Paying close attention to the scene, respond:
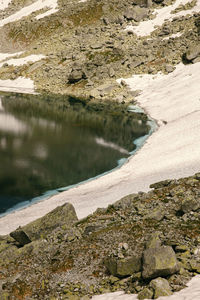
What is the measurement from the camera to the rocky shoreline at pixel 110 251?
1449 cm

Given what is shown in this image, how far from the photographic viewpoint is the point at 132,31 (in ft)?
374

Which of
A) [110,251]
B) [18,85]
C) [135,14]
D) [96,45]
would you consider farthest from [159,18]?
[110,251]

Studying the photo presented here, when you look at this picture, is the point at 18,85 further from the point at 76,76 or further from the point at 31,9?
the point at 31,9

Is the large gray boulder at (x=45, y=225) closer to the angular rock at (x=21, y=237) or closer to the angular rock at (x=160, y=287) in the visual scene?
the angular rock at (x=21, y=237)

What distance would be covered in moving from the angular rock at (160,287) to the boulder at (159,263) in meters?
0.37

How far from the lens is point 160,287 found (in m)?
13.3

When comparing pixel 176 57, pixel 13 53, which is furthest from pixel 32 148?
pixel 13 53

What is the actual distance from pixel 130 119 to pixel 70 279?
167ft

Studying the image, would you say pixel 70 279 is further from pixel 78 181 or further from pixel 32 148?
pixel 32 148

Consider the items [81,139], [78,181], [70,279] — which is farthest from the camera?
[81,139]

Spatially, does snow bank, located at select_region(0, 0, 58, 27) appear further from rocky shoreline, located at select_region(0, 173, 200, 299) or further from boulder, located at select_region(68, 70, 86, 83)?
rocky shoreline, located at select_region(0, 173, 200, 299)

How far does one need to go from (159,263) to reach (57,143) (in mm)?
35861

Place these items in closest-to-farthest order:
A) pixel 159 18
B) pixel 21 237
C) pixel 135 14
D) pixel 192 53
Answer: pixel 21 237 → pixel 192 53 → pixel 159 18 → pixel 135 14

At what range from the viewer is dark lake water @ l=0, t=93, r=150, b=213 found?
36719mm
